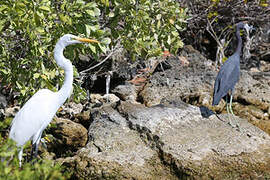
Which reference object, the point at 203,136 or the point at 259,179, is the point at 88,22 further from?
the point at 259,179

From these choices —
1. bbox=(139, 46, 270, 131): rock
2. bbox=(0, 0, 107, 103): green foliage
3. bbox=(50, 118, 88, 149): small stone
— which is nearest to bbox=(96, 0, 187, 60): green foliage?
bbox=(0, 0, 107, 103): green foliage

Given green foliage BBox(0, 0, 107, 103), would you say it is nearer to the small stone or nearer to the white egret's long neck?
the white egret's long neck

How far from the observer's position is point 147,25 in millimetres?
4660

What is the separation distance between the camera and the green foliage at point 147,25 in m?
4.40

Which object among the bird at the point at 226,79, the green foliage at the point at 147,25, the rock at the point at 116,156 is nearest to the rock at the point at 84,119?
the rock at the point at 116,156

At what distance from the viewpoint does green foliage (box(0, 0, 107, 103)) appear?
3535mm

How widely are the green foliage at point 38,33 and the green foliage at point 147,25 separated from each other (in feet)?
1.44

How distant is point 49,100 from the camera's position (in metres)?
3.70

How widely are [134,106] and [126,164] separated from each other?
1.05m

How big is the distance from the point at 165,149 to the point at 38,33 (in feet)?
6.44

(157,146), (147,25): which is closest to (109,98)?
(147,25)

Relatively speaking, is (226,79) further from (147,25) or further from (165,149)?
(165,149)

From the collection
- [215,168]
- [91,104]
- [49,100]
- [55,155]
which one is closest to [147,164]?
[215,168]

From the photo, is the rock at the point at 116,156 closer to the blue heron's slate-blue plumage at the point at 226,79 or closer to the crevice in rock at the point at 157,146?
the crevice in rock at the point at 157,146
